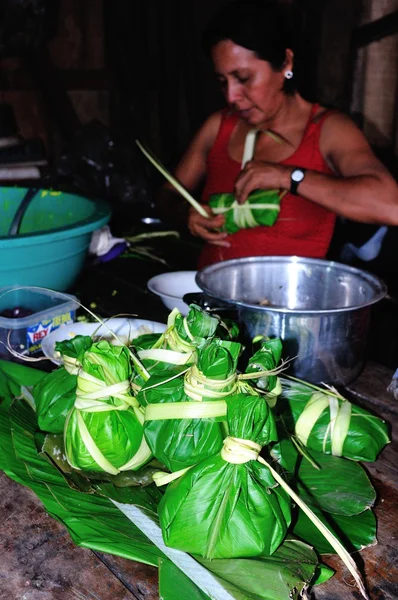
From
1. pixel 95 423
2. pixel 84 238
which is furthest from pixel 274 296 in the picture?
pixel 95 423

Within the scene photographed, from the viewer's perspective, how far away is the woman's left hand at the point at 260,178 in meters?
2.52

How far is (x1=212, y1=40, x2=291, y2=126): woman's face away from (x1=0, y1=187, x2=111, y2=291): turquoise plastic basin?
897 millimetres

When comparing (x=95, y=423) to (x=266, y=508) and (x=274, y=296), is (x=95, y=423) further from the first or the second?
(x=274, y=296)

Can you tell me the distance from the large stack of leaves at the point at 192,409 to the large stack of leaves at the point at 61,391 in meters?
0.30

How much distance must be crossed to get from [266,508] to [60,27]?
5.84m

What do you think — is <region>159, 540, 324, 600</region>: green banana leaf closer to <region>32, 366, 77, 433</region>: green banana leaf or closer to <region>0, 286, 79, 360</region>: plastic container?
<region>32, 366, 77, 433</region>: green banana leaf

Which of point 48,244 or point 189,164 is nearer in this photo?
point 48,244

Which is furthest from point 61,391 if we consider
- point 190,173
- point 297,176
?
point 190,173

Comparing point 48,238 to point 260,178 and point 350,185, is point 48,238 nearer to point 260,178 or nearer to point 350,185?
point 260,178

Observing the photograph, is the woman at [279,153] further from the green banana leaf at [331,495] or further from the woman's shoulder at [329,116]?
the green banana leaf at [331,495]

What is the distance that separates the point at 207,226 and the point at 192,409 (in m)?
1.63

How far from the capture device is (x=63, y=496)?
4.23 ft

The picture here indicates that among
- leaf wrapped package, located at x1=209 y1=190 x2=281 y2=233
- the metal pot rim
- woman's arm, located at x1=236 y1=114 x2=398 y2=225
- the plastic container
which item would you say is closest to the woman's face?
woman's arm, located at x1=236 y1=114 x2=398 y2=225

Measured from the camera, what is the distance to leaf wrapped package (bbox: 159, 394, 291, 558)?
106 centimetres
